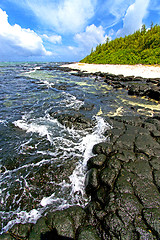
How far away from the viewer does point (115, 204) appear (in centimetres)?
282

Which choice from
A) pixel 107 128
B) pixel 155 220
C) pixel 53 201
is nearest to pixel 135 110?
pixel 107 128

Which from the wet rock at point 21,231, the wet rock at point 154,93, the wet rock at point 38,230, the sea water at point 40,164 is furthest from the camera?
the wet rock at point 154,93

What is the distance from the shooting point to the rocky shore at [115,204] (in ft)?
7.91

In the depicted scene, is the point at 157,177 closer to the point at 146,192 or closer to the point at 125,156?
the point at 146,192

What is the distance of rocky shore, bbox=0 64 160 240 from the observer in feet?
7.91

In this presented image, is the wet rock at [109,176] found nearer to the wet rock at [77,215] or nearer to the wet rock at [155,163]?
the wet rock at [77,215]

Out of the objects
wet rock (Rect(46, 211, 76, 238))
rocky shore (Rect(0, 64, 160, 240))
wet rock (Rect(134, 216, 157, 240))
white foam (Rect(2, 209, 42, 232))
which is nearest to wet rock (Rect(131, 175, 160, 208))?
rocky shore (Rect(0, 64, 160, 240))

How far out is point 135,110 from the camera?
8961 millimetres

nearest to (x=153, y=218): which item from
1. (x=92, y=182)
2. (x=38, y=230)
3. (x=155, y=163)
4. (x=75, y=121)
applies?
(x=92, y=182)

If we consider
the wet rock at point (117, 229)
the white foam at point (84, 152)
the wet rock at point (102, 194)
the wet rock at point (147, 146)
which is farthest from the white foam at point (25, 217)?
the wet rock at point (147, 146)

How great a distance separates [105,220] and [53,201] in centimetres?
160

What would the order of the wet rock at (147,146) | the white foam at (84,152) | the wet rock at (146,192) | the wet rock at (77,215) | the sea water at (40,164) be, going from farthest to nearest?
the wet rock at (147,146) < the white foam at (84,152) < the sea water at (40,164) < the wet rock at (146,192) < the wet rock at (77,215)

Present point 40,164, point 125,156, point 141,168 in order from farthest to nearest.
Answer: point 40,164, point 125,156, point 141,168

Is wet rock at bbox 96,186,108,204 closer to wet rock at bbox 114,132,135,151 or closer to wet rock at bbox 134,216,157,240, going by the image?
wet rock at bbox 134,216,157,240
